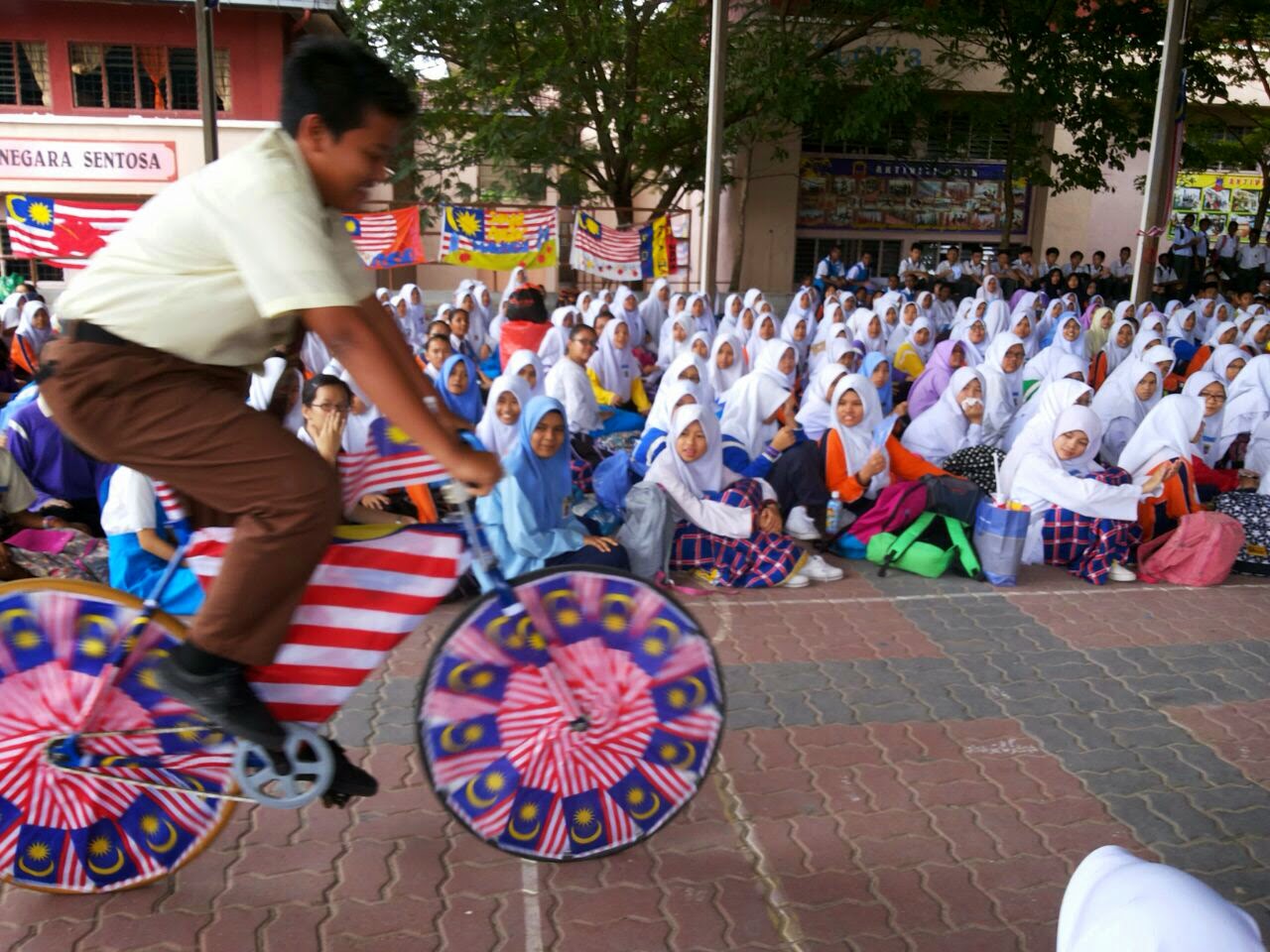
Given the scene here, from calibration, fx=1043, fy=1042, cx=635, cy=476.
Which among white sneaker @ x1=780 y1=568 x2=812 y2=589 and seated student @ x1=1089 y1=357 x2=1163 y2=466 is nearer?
white sneaker @ x1=780 y1=568 x2=812 y2=589

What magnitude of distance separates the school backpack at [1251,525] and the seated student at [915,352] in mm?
4481

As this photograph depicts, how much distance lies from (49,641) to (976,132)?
21951 mm

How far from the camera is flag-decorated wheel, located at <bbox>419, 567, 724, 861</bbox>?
2408mm

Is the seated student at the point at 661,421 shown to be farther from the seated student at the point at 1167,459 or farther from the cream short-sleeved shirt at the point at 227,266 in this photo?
the cream short-sleeved shirt at the point at 227,266

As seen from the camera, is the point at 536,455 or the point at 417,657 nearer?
the point at 417,657

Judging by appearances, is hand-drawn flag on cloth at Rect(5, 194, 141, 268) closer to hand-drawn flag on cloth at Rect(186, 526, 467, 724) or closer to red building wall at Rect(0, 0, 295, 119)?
hand-drawn flag on cloth at Rect(186, 526, 467, 724)

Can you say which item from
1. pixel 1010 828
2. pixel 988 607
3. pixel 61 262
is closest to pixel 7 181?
pixel 61 262

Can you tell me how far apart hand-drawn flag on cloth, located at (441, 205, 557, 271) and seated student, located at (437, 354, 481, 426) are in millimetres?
4871

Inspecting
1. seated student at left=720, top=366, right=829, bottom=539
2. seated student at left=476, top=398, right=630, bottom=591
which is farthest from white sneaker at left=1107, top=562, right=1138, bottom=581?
seated student at left=476, top=398, right=630, bottom=591

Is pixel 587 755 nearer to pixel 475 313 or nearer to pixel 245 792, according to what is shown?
pixel 245 792

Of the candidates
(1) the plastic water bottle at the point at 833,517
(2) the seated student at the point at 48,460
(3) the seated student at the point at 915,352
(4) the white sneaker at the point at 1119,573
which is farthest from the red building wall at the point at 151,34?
(4) the white sneaker at the point at 1119,573

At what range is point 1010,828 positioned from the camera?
3.00 m

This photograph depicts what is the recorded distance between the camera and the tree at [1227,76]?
15.6 m

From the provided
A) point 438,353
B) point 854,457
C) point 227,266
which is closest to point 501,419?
point 854,457
